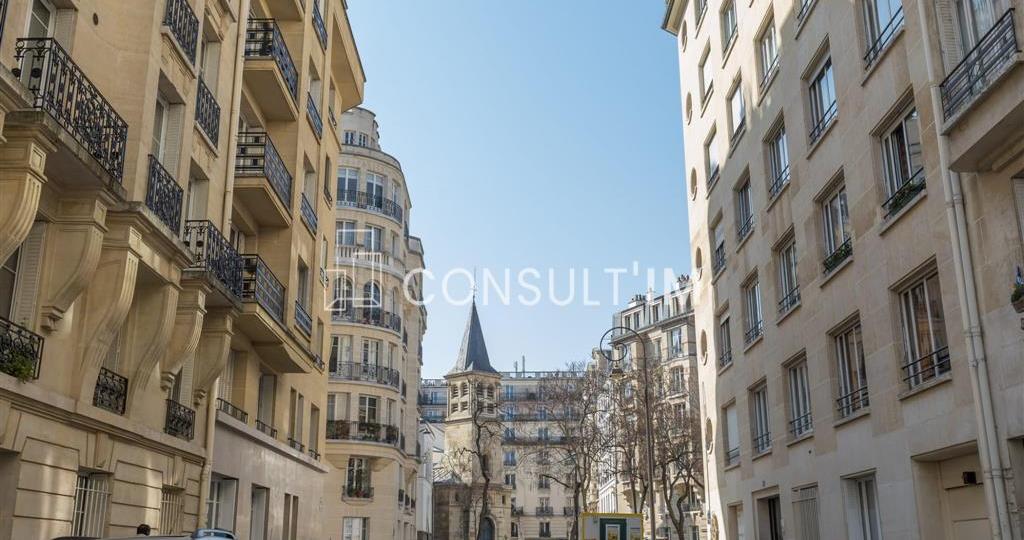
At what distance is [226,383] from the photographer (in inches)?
762

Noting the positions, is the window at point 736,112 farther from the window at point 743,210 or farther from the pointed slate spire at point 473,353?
the pointed slate spire at point 473,353

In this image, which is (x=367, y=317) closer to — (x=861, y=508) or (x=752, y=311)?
(x=752, y=311)

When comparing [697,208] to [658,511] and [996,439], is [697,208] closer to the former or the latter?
[996,439]

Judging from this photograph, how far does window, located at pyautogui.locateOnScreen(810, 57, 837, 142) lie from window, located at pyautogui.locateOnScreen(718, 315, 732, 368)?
8.85 meters

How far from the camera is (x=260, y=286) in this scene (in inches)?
747

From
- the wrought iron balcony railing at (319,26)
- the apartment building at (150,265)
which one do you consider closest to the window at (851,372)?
the apartment building at (150,265)

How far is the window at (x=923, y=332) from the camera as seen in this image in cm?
1355

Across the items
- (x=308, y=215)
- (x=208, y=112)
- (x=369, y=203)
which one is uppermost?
(x=369, y=203)

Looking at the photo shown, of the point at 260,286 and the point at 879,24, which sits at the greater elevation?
the point at 879,24

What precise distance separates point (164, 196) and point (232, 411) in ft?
21.0

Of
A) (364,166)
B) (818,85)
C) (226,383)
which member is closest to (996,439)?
(818,85)

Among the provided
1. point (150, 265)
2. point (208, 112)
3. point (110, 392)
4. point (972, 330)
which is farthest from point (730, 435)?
point (110, 392)

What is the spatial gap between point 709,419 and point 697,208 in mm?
6621

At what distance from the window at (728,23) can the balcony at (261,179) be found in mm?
12552
